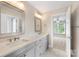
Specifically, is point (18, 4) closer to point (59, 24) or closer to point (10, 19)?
point (10, 19)

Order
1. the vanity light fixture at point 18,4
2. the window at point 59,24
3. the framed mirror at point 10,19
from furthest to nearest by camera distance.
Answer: the window at point 59,24, the vanity light fixture at point 18,4, the framed mirror at point 10,19

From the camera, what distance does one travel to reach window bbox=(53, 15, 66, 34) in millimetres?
3000

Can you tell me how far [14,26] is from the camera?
2338mm

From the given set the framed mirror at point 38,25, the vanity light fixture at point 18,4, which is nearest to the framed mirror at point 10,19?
the vanity light fixture at point 18,4

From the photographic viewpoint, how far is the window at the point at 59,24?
3000 mm

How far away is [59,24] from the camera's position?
10.0 ft

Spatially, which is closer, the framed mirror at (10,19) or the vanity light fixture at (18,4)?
the framed mirror at (10,19)

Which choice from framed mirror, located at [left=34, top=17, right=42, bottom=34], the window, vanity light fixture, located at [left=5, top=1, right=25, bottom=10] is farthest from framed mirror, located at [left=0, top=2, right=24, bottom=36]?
the window

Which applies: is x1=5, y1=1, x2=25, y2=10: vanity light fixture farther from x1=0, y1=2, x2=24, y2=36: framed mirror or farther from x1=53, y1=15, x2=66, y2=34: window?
x1=53, y1=15, x2=66, y2=34: window

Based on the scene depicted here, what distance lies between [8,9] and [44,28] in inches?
53.4

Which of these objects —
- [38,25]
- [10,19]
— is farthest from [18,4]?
[38,25]

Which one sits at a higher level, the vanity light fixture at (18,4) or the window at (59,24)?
the vanity light fixture at (18,4)

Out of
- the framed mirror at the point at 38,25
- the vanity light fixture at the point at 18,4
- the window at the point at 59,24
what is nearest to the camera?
the vanity light fixture at the point at 18,4

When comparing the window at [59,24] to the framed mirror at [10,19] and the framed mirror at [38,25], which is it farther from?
the framed mirror at [10,19]
